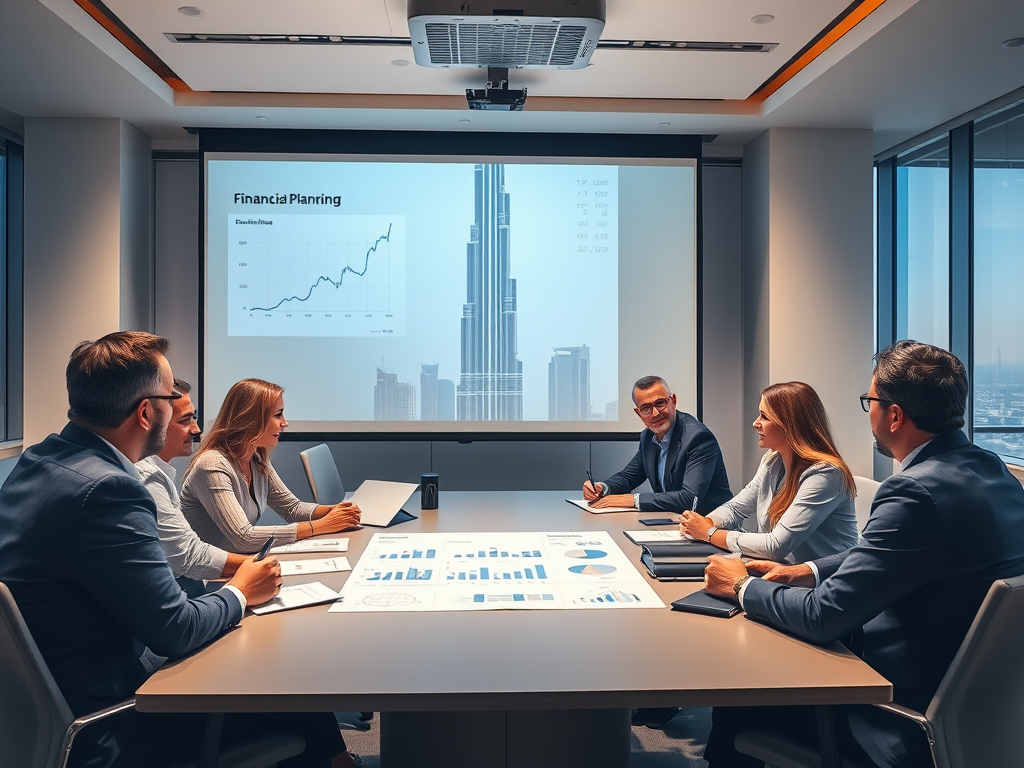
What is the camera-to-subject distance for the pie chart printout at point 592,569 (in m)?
2.28

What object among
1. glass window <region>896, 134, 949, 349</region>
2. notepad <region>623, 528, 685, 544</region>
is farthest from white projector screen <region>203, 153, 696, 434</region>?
notepad <region>623, 528, 685, 544</region>

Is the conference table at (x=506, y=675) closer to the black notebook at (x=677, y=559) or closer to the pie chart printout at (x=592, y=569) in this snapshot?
the black notebook at (x=677, y=559)

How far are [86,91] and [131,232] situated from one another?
945mm

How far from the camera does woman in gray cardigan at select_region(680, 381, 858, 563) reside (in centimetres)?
240

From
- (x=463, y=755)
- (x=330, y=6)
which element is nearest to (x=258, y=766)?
(x=463, y=755)

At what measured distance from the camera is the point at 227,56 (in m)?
3.77

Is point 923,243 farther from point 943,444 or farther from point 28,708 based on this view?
point 28,708

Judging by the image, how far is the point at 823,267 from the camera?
4805mm

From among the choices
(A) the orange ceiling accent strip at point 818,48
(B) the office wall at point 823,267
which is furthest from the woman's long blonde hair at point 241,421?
(B) the office wall at point 823,267

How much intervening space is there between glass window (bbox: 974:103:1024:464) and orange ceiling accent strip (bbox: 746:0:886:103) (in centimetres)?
120

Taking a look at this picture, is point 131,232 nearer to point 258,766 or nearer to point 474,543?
point 474,543

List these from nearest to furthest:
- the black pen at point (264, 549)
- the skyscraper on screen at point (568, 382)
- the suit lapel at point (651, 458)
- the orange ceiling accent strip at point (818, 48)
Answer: the black pen at point (264, 549)
the orange ceiling accent strip at point (818, 48)
the suit lapel at point (651, 458)
the skyscraper on screen at point (568, 382)

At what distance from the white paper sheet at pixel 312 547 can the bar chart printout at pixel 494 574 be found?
0.11m

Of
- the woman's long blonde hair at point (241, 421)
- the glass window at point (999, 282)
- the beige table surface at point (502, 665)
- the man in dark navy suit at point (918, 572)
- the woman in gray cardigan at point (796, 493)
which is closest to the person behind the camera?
the beige table surface at point (502, 665)
